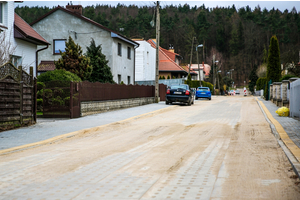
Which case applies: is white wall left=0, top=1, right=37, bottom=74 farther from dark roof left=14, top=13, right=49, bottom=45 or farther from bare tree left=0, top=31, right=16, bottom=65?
bare tree left=0, top=31, right=16, bottom=65

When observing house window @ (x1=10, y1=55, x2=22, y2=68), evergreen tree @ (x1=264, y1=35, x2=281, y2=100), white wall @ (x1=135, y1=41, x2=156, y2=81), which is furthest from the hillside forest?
house window @ (x1=10, y1=55, x2=22, y2=68)

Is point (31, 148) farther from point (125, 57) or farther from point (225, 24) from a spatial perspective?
point (225, 24)

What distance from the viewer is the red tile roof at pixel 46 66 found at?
95.8ft

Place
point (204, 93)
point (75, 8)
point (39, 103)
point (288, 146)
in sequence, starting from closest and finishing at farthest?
point (288, 146), point (39, 103), point (75, 8), point (204, 93)

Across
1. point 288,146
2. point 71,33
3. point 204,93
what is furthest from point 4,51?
point 204,93

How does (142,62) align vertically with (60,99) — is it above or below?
above

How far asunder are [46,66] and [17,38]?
9820mm

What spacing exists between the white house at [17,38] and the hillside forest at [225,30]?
7437cm

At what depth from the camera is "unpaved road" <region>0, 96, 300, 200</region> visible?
14.9 ft

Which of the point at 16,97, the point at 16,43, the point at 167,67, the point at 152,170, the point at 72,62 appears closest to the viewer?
the point at 152,170

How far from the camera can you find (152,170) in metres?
5.77

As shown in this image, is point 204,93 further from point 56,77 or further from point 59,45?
point 56,77

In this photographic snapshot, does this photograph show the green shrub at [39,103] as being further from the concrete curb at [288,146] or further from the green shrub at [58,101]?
the concrete curb at [288,146]

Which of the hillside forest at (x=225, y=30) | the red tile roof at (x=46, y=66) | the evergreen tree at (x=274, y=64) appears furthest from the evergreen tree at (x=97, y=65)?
the hillside forest at (x=225, y=30)
